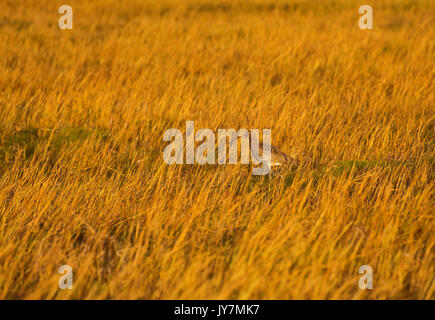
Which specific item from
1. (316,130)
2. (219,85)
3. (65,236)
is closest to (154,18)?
(219,85)

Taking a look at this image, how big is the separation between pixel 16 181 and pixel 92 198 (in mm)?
777

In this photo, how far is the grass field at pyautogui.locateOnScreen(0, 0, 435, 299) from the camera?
264cm

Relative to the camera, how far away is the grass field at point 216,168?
2.64m

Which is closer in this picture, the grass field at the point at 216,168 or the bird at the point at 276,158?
the grass field at the point at 216,168

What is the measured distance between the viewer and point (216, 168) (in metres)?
4.17

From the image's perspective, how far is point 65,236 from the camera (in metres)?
3.03

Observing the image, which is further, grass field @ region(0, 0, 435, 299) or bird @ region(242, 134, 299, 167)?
bird @ region(242, 134, 299, 167)

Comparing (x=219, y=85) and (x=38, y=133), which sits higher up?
(x=219, y=85)

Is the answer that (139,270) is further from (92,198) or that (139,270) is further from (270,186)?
(270,186)

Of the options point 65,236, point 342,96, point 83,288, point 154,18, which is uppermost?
point 154,18

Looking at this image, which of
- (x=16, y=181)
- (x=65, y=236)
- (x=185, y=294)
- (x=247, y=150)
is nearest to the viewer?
(x=185, y=294)

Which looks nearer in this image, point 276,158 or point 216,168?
point 276,158

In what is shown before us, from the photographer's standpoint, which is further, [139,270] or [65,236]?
[65,236]

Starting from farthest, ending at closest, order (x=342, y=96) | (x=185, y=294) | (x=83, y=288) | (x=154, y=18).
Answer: (x=154, y=18) < (x=342, y=96) < (x=83, y=288) < (x=185, y=294)
